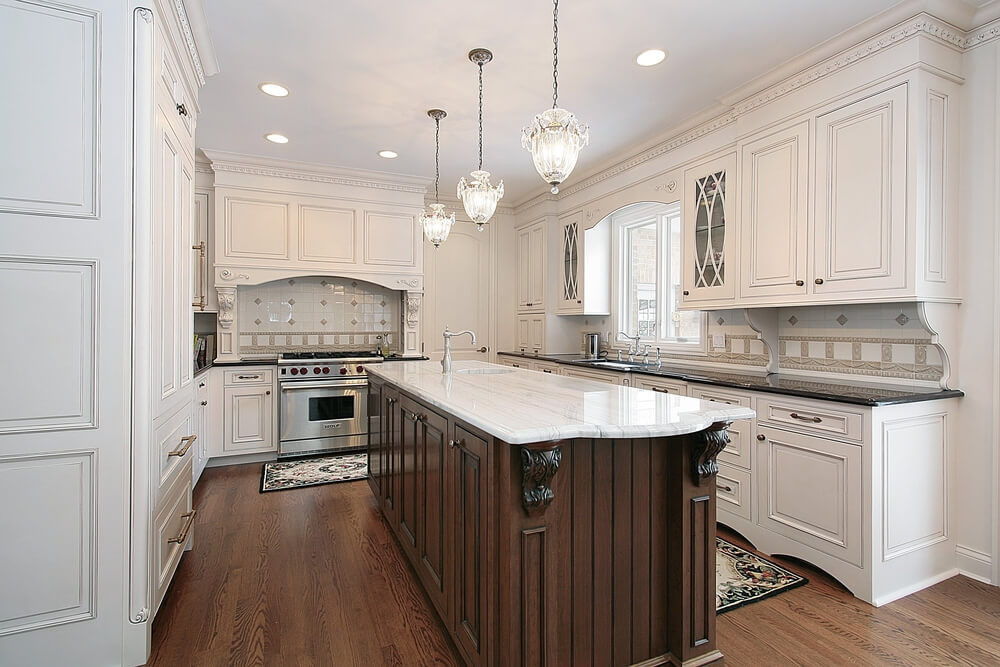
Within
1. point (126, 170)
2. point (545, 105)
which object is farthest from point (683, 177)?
point (126, 170)

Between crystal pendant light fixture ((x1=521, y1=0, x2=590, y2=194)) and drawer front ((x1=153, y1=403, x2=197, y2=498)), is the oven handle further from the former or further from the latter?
crystal pendant light fixture ((x1=521, y1=0, x2=590, y2=194))

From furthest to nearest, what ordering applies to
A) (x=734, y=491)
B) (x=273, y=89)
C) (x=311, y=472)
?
(x=311, y=472) < (x=273, y=89) < (x=734, y=491)

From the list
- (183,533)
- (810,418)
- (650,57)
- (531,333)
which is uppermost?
(650,57)

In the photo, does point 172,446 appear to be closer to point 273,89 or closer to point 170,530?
point 170,530

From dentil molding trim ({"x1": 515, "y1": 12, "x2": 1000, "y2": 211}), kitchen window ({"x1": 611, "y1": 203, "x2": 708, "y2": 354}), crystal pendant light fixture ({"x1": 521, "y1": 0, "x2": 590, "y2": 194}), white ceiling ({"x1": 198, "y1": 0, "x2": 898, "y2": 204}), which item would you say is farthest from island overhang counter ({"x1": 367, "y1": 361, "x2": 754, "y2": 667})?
kitchen window ({"x1": 611, "y1": 203, "x2": 708, "y2": 354})

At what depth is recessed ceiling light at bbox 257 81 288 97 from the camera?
3223 mm

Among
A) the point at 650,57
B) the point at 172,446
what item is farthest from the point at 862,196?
the point at 172,446

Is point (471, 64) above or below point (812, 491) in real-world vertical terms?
above

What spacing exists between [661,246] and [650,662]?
3.53 m

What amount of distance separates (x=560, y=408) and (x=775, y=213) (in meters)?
2.11

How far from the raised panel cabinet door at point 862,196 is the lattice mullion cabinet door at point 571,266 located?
2577 mm

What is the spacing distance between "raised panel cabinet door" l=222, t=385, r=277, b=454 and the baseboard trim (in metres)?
4.85

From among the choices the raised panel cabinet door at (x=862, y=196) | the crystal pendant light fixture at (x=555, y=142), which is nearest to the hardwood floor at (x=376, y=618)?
the raised panel cabinet door at (x=862, y=196)

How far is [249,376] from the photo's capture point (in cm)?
456
